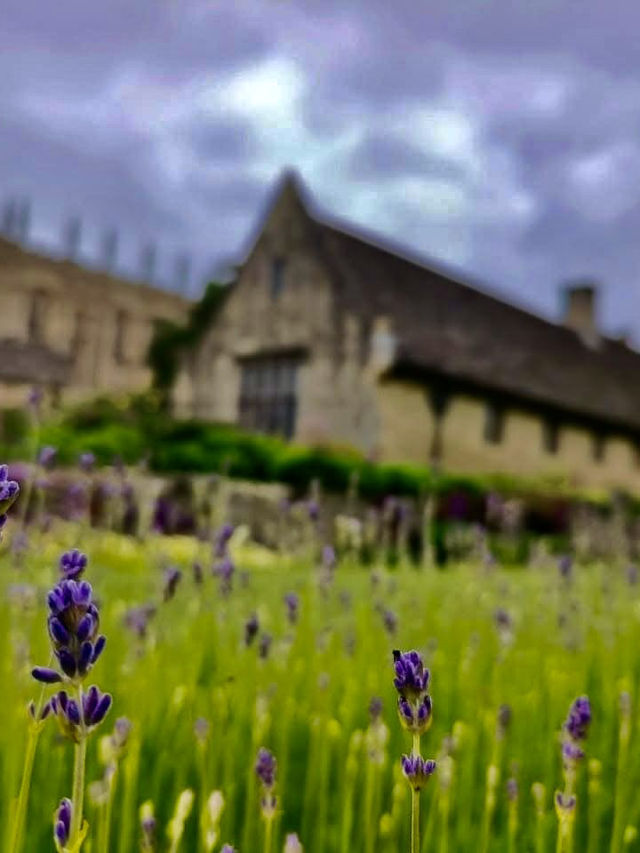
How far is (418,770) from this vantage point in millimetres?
1011

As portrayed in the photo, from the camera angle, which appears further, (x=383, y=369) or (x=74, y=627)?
(x=383, y=369)

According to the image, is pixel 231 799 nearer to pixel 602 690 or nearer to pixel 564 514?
pixel 602 690

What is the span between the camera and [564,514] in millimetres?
19422

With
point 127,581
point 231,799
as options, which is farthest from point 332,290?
point 231,799

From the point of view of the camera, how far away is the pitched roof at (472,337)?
1005 inches

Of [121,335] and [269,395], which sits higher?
[121,335]

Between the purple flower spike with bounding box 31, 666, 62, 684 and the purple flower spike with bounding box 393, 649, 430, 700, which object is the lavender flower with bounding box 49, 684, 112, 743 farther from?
the purple flower spike with bounding box 393, 649, 430, 700

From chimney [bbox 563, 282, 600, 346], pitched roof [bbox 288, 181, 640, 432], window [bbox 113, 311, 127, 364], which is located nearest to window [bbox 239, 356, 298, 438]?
pitched roof [bbox 288, 181, 640, 432]

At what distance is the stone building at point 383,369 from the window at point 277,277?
0.18 feet

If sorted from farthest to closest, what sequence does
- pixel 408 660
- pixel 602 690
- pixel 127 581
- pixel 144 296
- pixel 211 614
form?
pixel 144 296, pixel 127 581, pixel 211 614, pixel 602 690, pixel 408 660

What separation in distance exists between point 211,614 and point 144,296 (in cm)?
4396

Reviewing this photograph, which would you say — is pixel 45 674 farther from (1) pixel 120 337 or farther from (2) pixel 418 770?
(1) pixel 120 337

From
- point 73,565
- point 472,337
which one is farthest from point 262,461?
point 73,565

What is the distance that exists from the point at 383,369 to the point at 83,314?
2346cm
